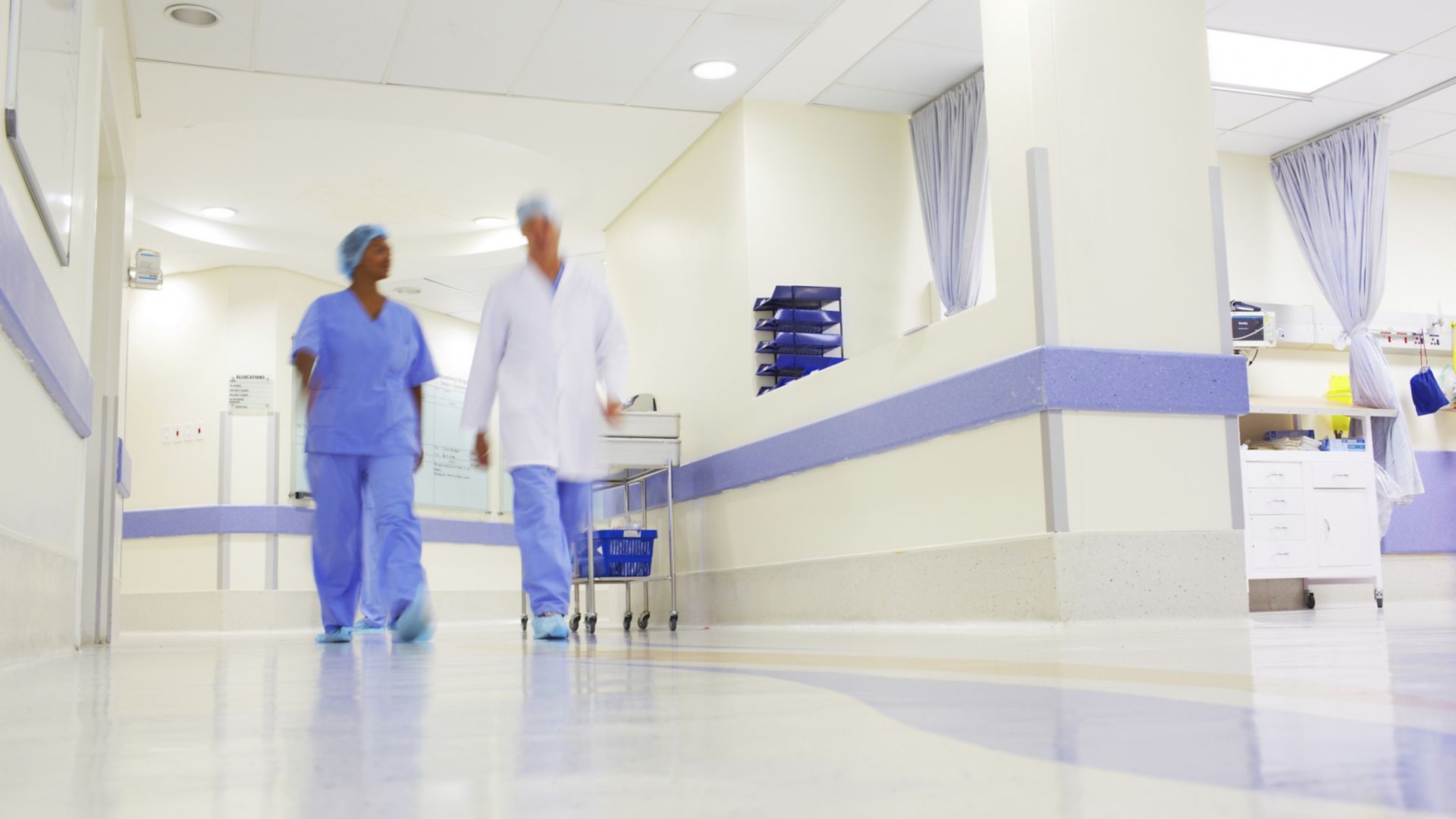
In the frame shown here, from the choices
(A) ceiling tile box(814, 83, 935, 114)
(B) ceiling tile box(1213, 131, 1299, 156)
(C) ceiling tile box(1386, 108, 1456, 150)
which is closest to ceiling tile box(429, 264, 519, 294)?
(A) ceiling tile box(814, 83, 935, 114)

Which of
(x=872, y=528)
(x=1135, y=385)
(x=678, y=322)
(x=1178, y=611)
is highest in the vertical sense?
(x=678, y=322)

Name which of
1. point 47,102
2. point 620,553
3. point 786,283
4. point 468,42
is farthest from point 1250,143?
point 47,102

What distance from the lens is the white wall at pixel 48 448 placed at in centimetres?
239

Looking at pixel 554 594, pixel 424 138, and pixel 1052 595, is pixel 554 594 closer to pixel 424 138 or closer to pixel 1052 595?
pixel 1052 595

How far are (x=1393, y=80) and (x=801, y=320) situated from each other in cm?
365

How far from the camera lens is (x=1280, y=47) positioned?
20.8 feet

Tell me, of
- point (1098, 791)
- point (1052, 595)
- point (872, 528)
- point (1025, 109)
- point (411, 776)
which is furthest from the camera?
point (872, 528)

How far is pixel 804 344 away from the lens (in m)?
6.31

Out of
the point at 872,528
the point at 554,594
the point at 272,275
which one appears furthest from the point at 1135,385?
the point at 272,275

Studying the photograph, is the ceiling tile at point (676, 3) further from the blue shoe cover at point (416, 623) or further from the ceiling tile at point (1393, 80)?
the ceiling tile at point (1393, 80)

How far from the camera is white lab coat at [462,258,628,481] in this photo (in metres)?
4.30

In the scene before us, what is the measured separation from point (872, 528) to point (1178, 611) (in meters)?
1.47

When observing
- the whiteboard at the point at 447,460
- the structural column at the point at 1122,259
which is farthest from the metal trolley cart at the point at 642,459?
the whiteboard at the point at 447,460

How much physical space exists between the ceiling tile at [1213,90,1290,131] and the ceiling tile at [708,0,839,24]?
2.62 m
